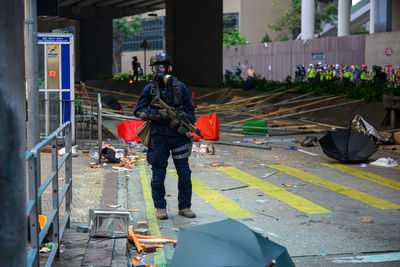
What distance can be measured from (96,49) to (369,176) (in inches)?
2388

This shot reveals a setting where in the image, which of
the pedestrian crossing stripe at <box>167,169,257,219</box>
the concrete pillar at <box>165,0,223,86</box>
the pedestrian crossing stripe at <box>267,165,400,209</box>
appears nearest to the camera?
the pedestrian crossing stripe at <box>167,169,257,219</box>

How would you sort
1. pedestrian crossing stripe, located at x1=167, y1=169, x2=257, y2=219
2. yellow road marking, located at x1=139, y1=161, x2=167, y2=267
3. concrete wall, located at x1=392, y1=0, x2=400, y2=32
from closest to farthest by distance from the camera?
yellow road marking, located at x1=139, y1=161, x2=167, y2=267
pedestrian crossing stripe, located at x1=167, y1=169, x2=257, y2=219
concrete wall, located at x1=392, y1=0, x2=400, y2=32

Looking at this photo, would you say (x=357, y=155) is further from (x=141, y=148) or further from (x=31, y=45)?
(x=31, y=45)

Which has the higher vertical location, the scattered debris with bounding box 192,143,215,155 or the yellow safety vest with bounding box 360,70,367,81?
the yellow safety vest with bounding box 360,70,367,81

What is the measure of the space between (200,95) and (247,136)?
18090 mm

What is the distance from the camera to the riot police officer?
8008mm

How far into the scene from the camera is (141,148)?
51.0ft

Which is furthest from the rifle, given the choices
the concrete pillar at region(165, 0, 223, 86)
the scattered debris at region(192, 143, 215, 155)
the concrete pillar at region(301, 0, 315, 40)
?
the concrete pillar at region(301, 0, 315, 40)

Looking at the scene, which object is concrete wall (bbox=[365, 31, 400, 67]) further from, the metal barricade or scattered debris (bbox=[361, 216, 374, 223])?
scattered debris (bbox=[361, 216, 374, 223])

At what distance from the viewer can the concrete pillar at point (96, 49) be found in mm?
68750

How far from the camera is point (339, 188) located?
34.3 feet

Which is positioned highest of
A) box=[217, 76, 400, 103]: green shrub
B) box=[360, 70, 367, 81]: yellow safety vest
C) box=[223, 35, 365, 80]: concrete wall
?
box=[223, 35, 365, 80]: concrete wall

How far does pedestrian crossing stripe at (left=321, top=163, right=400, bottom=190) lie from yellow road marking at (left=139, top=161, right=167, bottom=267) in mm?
3846

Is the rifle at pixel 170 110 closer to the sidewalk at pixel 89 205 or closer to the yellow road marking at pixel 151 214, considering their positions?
the yellow road marking at pixel 151 214
